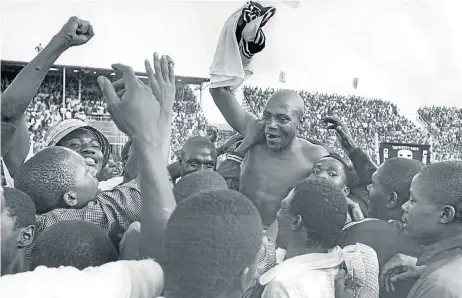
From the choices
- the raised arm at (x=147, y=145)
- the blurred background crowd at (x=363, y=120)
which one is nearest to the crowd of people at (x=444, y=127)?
the blurred background crowd at (x=363, y=120)

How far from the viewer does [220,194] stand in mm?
1037

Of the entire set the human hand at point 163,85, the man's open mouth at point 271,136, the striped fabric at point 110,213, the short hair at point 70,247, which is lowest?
the short hair at point 70,247

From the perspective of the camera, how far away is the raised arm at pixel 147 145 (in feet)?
3.30

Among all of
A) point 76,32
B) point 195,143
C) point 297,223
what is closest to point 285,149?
point 195,143

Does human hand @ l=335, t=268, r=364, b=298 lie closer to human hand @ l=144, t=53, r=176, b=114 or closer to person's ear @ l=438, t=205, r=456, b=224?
person's ear @ l=438, t=205, r=456, b=224

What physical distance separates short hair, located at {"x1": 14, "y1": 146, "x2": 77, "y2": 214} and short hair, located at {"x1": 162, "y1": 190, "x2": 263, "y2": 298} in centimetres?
32

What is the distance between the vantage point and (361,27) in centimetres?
151

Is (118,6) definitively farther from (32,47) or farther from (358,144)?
(358,144)

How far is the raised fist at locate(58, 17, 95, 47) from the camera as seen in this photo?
4.07ft

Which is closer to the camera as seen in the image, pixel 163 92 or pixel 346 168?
pixel 163 92

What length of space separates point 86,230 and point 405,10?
3.56 ft

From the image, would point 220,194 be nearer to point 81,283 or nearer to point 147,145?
point 147,145

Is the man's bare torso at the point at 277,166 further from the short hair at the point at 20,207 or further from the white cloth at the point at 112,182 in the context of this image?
the short hair at the point at 20,207

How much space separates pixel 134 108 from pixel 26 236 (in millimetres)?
364
